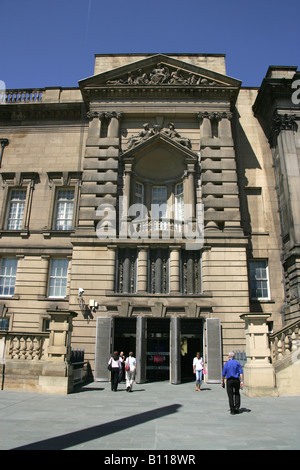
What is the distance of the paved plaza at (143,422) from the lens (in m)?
6.91

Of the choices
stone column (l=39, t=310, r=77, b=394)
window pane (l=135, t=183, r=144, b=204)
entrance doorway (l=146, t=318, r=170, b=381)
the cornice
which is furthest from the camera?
the cornice

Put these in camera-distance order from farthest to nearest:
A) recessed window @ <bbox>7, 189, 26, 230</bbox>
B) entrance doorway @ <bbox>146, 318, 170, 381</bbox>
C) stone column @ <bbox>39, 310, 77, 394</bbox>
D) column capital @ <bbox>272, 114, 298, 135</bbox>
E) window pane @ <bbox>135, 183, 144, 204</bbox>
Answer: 1. recessed window @ <bbox>7, 189, 26, 230</bbox>
2. window pane @ <bbox>135, 183, 144, 204</bbox>
3. column capital @ <bbox>272, 114, 298, 135</bbox>
4. entrance doorway @ <bbox>146, 318, 170, 381</bbox>
5. stone column @ <bbox>39, 310, 77, 394</bbox>

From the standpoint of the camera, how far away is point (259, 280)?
23.1 metres

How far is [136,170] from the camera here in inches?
966

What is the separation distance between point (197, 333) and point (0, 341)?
35.0ft

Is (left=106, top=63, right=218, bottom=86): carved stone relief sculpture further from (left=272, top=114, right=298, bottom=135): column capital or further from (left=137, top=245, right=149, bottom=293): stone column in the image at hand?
(left=137, top=245, right=149, bottom=293): stone column

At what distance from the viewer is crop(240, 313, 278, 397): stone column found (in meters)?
13.9

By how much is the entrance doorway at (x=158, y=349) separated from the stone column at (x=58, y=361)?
6.48 m

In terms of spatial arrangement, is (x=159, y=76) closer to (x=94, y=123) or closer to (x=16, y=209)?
(x=94, y=123)

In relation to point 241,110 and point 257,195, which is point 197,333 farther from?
point 241,110

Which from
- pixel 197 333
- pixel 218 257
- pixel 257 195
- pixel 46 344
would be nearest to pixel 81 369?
pixel 46 344

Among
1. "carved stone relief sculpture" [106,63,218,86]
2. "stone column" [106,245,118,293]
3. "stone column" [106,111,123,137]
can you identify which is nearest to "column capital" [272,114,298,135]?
"carved stone relief sculpture" [106,63,218,86]

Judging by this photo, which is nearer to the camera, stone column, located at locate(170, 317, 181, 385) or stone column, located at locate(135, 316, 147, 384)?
stone column, located at locate(135, 316, 147, 384)

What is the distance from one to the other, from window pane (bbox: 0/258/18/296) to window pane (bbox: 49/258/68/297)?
2.55 metres
